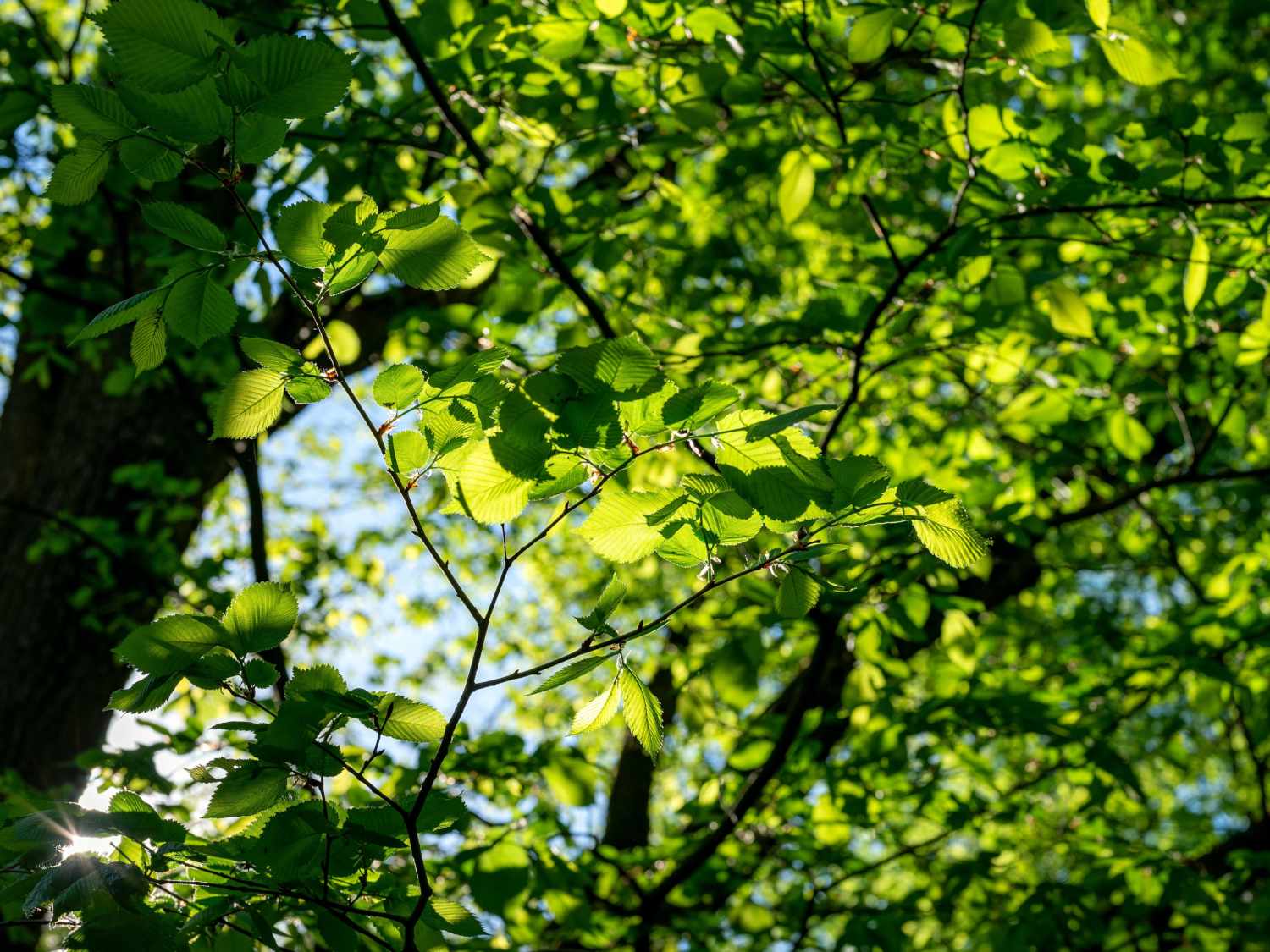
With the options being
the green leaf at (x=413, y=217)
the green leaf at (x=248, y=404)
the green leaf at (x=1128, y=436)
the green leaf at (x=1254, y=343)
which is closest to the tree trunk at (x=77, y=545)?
the green leaf at (x=248, y=404)

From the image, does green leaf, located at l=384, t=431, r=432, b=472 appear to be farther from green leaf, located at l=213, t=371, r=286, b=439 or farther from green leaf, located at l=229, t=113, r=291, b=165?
green leaf, located at l=229, t=113, r=291, b=165

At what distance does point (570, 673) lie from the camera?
1083 millimetres

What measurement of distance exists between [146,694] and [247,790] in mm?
165

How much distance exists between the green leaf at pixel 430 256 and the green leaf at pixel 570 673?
1.57 feet

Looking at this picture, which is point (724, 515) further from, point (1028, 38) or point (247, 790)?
point (1028, 38)

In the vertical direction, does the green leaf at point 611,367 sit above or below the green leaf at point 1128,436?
below

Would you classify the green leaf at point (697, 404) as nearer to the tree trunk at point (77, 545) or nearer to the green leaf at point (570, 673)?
the green leaf at point (570, 673)

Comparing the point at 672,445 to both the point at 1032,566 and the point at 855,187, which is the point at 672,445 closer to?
the point at 855,187

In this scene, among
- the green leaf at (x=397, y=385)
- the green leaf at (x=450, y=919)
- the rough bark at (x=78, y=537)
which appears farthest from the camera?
the rough bark at (x=78, y=537)

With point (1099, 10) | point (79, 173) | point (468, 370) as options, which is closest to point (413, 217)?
point (468, 370)

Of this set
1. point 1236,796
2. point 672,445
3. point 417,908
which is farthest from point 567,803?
point 1236,796

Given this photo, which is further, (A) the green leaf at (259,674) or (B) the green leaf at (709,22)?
(B) the green leaf at (709,22)

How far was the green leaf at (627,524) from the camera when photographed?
3.85 feet

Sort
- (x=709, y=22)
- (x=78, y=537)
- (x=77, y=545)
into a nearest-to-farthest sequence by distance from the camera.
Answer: (x=709, y=22), (x=78, y=537), (x=77, y=545)
